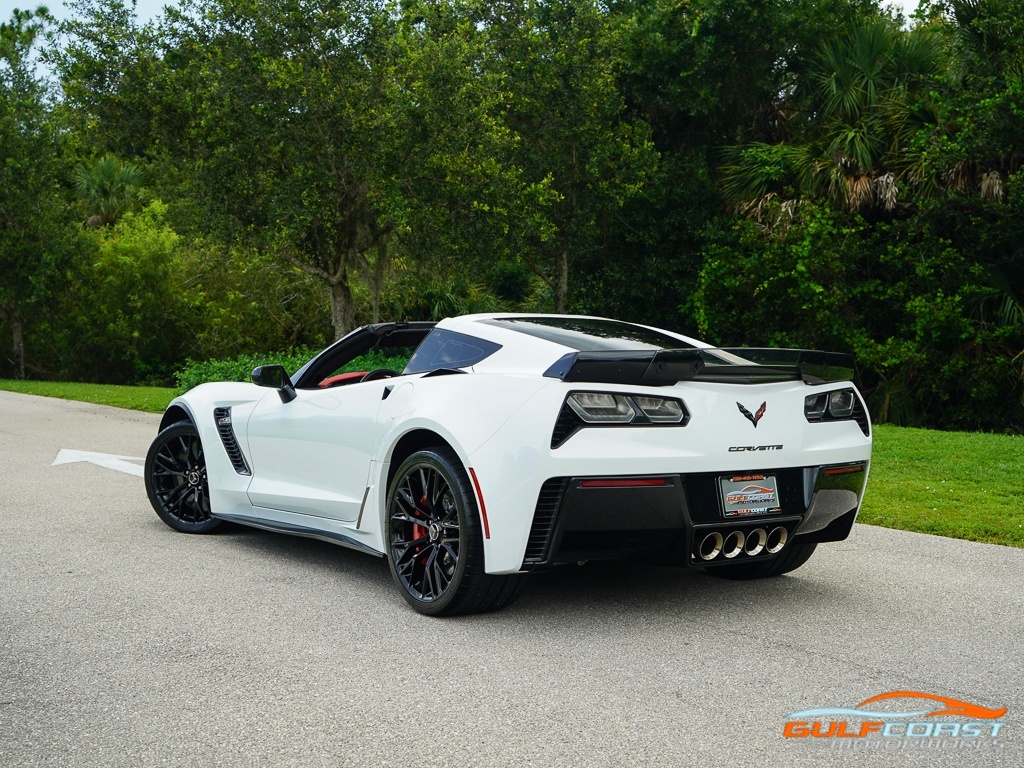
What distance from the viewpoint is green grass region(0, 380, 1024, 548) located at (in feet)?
26.8

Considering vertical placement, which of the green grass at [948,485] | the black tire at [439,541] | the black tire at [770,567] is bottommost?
the green grass at [948,485]

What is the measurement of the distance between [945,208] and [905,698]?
17008 mm

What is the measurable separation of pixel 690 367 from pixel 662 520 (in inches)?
27.2

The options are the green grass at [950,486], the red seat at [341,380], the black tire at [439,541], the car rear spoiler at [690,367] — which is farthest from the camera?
the green grass at [950,486]

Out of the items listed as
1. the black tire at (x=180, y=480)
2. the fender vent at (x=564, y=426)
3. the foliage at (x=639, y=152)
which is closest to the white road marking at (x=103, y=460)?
the black tire at (x=180, y=480)

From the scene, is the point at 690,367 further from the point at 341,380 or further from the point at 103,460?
the point at 103,460

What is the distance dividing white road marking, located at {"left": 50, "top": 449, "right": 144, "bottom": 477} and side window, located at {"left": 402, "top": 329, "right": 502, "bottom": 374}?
5.36 meters

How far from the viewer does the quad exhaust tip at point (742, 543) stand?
5.04 meters

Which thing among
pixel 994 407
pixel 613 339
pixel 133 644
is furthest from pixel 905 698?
pixel 994 407

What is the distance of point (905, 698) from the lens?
405cm

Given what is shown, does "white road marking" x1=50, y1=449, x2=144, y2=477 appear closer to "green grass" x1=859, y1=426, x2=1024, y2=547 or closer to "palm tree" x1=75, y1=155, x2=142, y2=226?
"green grass" x1=859, y1=426, x2=1024, y2=547

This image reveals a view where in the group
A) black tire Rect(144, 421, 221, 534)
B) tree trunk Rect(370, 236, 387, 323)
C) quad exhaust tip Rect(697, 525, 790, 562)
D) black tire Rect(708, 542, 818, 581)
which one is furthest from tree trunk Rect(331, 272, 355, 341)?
quad exhaust tip Rect(697, 525, 790, 562)

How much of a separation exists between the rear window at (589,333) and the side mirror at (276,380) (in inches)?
55.4

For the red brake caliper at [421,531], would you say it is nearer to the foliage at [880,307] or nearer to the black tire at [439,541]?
the black tire at [439,541]
